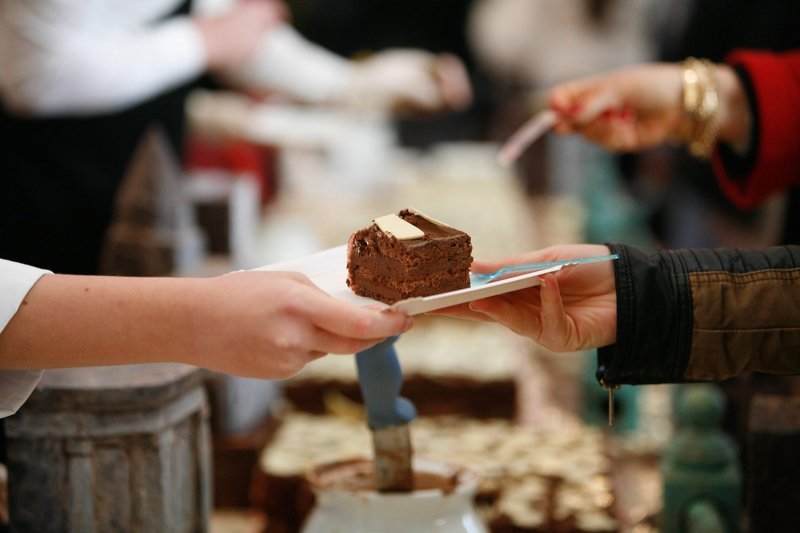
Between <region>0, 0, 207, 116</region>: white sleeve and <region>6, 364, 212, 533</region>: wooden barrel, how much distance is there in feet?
4.00

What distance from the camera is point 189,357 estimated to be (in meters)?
0.91

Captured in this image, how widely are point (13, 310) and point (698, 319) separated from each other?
2.38 feet

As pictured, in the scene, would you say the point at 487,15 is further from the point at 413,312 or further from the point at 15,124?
the point at 413,312

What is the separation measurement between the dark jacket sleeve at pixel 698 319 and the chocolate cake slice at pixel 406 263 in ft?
0.60

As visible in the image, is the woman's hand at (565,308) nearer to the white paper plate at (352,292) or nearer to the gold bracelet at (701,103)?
the white paper plate at (352,292)

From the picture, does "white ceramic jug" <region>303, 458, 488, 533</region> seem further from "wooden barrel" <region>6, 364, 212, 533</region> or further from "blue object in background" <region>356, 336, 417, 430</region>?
"wooden barrel" <region>6, 364, 212, 533</region>

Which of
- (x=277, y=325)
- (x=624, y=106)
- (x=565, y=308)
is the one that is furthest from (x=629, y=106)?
(x=277, y=325)

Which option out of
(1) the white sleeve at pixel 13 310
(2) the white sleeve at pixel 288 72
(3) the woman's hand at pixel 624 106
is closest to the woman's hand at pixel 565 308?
(1) the white sleeve at pixel 13 310

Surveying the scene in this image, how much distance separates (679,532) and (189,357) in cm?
82

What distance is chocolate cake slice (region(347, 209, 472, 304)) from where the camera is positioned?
1049 mm

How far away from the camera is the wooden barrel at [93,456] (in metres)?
1.10

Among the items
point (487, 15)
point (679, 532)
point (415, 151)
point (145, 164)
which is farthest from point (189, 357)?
point (487, 15)

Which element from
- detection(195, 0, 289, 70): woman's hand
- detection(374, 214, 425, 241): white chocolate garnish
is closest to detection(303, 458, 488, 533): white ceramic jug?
detection(374, 214, 425, 241): white chocolate garnish

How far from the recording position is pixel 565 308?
1088mm
